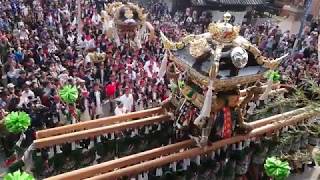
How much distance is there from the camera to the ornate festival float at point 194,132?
667cm

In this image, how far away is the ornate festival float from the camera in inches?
263

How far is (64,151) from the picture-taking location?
694 centimetres

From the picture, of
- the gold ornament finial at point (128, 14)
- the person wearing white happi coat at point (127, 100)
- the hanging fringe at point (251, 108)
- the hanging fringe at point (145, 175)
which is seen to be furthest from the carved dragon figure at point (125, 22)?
the hanging fringe at point (145, 175)

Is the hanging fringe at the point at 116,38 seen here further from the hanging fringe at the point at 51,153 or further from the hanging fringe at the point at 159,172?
the hanging fringe at the point at 159,172

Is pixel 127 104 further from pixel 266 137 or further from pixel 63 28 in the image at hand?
pixel 63 28

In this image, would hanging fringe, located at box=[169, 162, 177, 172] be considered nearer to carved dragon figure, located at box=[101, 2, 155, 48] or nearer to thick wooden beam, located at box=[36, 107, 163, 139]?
thick wooden beam, located at box=[36, 107, 163, 139]

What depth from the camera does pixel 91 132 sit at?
23.0ft

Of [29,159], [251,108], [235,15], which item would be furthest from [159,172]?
[235,15]

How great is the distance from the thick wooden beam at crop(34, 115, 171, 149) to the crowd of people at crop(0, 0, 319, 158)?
2026 mm

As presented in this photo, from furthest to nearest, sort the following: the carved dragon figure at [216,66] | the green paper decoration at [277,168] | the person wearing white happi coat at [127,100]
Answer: the person wearing white happi coat at [127,100] → the green paper decoration at [277,168] → the carved dragon figure at [216,66]

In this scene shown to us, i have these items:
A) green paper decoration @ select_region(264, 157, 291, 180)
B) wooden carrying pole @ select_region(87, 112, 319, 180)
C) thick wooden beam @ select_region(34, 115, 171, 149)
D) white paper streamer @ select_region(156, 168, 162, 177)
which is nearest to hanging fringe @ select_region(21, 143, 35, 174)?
thick wooden beam @ select_region(34, 115, 171, 149)

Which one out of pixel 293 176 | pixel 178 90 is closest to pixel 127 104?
pixel 178 90

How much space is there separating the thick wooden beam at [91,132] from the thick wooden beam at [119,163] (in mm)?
867

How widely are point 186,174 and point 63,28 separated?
9.78 metres
